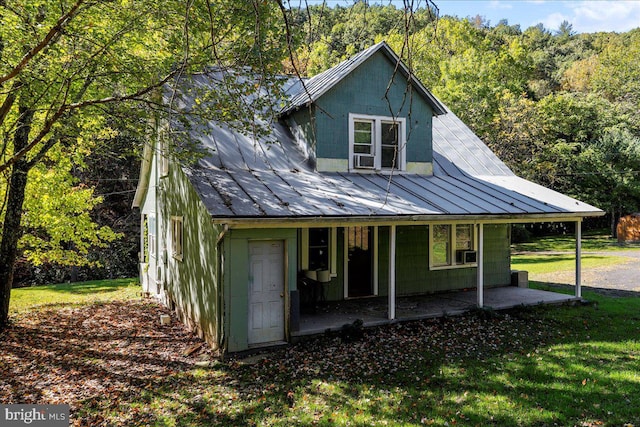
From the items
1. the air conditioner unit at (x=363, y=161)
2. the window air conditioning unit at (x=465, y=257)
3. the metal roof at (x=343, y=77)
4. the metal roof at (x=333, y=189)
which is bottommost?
the window air conditioning unit at (x=465, y=257)

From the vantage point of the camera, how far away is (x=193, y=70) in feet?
28.7

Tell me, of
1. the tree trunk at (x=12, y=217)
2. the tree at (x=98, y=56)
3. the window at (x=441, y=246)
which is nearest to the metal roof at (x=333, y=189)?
the tree at (x=98, y=56)

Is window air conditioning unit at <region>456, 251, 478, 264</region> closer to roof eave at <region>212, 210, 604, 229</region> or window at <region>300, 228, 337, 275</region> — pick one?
roof eave at <region>212, 210, 604, 229</region>

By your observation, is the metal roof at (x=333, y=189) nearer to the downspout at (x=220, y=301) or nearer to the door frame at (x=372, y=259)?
the downspout at (x=220, y=301)

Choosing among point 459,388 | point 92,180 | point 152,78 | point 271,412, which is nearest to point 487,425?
point 459,388

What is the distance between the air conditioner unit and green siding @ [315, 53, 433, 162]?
0.32 meters

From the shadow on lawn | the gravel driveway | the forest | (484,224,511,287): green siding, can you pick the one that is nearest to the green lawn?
(484,224,511,287): green siding

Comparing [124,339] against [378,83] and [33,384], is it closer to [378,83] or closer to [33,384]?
[33,384]

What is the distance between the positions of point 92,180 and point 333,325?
16878mm

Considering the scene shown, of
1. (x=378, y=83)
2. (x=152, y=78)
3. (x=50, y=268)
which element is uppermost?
(x=378, y=83)

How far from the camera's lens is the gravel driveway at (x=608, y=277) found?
14.6 metres

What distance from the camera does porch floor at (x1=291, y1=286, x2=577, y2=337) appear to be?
9305 millimetres

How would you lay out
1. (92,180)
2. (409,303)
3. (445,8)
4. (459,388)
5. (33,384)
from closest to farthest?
(445,8), (459,388), (33,384), (409,303), (92,180)

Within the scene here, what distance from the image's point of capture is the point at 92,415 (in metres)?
5.82
